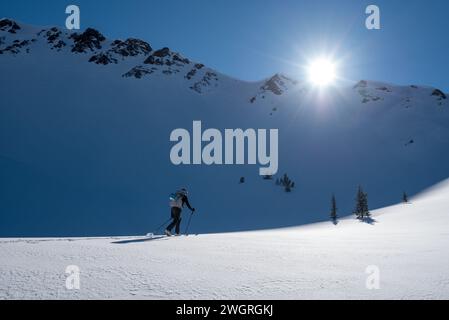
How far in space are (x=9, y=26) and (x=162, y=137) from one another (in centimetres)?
8314

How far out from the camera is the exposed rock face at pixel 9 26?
96131 millimetres

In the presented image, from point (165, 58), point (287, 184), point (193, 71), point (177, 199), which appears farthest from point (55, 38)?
point (177, 199)

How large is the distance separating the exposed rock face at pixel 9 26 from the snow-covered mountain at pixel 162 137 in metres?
0.72

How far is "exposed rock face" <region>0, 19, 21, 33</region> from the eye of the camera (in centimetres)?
9613

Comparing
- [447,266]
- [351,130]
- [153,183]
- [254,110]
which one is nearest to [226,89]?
[254,110]

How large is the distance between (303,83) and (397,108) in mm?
28792

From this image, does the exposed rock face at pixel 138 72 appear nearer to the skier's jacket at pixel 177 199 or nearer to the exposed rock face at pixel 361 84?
the exposed rock face at pixel 361 84

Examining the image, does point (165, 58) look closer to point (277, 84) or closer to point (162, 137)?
point (277, 84)

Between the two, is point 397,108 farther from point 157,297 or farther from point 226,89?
point 157,297

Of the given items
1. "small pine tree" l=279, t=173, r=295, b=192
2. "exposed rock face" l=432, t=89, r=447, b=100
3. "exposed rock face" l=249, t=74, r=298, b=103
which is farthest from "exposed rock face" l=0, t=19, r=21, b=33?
"exposed rock face" l=432, t=89, r=447, b=100

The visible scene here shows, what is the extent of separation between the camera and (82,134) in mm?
53125

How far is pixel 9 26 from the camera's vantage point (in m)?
98.5
